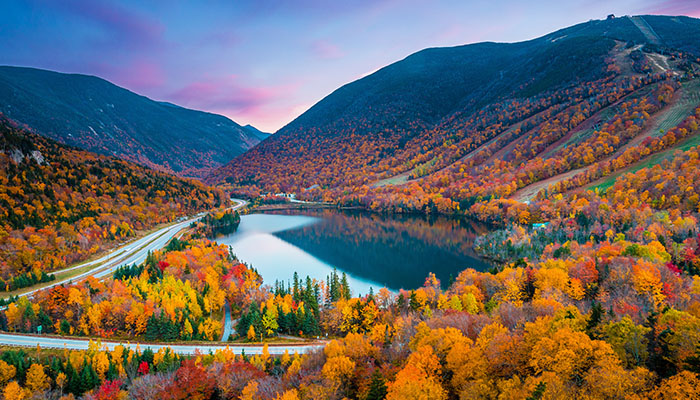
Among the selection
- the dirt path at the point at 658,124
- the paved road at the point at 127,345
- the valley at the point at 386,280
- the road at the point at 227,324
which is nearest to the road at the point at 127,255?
the valley at the point at 386,280

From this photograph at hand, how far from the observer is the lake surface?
6425 centimetres

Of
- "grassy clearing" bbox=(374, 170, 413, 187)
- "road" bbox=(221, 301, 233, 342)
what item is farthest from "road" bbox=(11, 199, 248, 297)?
"grassy clearing" bbox=(374, 170, 413, 187)

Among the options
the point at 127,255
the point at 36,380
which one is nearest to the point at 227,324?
the point at 36,380

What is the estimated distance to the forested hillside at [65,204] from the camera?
188ft

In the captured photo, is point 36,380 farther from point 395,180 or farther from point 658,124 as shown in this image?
point 395,180

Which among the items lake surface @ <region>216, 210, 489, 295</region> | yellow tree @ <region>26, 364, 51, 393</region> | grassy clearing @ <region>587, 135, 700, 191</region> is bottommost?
lake surface @ <region>216, 210, 489, 295</region>

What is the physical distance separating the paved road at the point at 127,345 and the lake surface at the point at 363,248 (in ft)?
76.6

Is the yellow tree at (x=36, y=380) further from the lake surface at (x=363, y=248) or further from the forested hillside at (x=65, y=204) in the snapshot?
the lake surface at (x=363, y=248)

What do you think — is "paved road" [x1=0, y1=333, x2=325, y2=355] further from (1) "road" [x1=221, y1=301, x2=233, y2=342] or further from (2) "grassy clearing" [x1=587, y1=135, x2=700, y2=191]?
(2) "grassy clearing" [x1=587, y1=135, x2=700, y2=191]

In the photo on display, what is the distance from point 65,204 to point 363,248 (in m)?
64.8

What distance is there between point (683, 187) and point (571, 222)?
66.4ft

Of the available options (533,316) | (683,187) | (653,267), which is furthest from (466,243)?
(533,316)

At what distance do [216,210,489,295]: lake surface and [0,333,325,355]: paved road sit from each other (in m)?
23.3

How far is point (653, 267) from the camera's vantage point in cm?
3534
